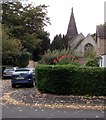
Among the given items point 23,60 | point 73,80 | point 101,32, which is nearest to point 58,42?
point 101,32

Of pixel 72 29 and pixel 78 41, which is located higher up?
pixel 72 29

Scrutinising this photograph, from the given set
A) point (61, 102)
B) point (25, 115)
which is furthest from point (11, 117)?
point (61, 102)

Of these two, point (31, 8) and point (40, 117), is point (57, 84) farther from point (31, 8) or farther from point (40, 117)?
point (31, 8)

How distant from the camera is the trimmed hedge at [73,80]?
18.2 m

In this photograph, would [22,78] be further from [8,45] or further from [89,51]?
[89,51]

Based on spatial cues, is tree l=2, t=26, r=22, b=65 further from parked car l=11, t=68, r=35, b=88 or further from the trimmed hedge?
the trimmed hedge

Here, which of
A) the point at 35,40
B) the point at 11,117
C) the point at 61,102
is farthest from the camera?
the point at 35,40

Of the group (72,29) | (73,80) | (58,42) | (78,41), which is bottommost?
(73,80)

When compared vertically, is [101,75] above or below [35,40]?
below

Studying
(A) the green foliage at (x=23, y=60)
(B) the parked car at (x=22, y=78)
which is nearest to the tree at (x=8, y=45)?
(A) the green foliage at (x=23, y=60)

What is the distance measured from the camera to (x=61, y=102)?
52.1 ft

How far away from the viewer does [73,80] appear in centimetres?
1859

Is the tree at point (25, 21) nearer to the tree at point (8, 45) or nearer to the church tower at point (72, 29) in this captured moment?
the tree at point (8, 45)

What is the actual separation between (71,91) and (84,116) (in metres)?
7.52
